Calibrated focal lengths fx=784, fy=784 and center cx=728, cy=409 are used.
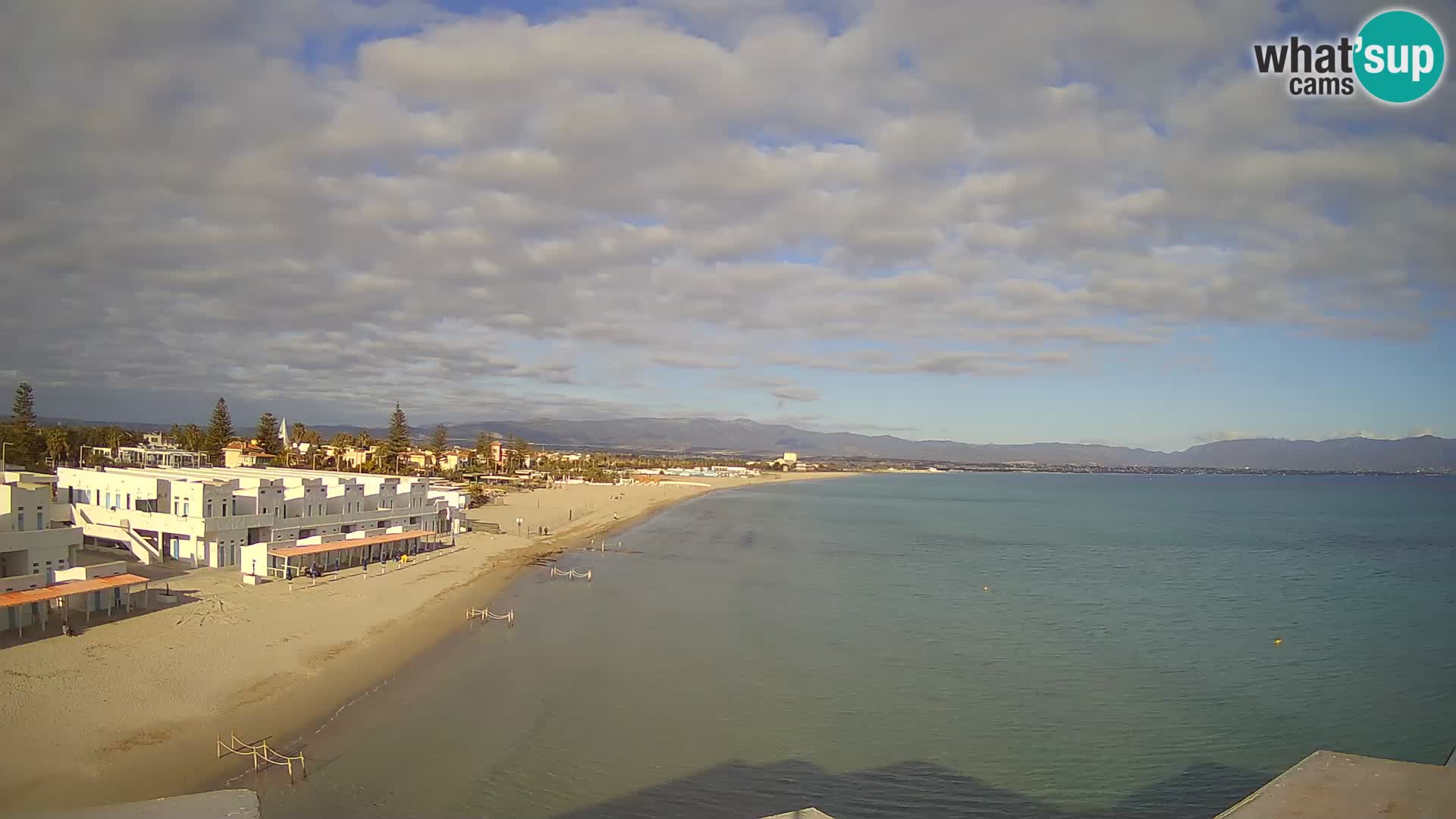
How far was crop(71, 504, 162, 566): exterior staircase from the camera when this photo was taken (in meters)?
26.9

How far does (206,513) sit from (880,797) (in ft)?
81.3

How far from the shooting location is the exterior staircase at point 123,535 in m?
26.9

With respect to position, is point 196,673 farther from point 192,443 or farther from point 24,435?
point 192,443

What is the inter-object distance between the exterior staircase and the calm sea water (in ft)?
39.7

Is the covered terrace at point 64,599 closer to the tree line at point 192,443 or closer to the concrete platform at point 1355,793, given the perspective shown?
the concrete platform at point 1355,793

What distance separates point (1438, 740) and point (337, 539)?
33331 millimetres

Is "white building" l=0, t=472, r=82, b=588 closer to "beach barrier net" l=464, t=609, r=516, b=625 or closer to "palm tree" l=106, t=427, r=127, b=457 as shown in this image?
"beach barrier net" l=464, t=609, r=516, b=625

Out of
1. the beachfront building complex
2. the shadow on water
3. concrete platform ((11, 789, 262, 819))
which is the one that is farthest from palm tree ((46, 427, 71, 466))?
the shadow on water

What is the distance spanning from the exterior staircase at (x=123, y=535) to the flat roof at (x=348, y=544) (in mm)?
4343

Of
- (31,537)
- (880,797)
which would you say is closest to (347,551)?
(31,537)

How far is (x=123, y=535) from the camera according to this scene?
90.8ft

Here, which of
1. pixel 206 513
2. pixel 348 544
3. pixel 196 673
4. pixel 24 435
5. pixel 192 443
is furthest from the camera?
pixel 192 443

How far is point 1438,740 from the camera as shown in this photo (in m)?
17.3

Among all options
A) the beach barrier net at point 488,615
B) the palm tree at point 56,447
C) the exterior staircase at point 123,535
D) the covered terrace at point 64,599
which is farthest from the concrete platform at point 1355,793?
the palm tree at point 56,447
